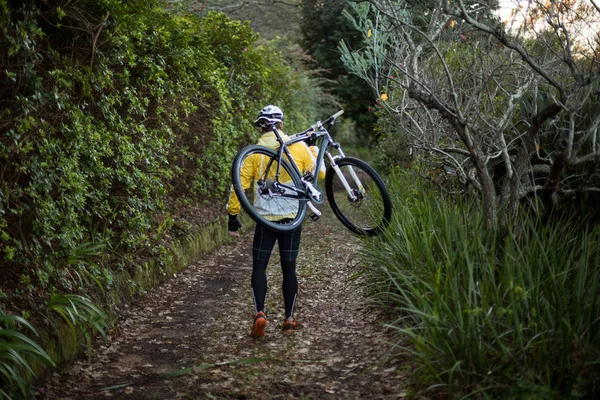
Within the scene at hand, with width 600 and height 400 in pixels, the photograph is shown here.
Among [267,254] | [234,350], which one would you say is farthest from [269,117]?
[234,350]

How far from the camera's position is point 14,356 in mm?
3758

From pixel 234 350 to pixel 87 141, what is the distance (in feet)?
7.30

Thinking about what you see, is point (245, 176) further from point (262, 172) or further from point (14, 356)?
point (14, 356)

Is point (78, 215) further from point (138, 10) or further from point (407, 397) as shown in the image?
point (407, 397)

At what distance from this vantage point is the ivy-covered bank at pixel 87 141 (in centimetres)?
438

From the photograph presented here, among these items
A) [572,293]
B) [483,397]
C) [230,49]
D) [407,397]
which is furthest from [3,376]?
[230,49]

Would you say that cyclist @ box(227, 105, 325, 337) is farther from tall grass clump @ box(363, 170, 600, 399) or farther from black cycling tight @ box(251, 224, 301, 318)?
tall grass clump @ box(363, 170, 600, 399)

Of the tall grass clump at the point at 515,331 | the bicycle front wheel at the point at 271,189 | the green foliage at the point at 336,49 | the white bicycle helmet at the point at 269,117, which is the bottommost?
the tall grass clump at the point at 515,331

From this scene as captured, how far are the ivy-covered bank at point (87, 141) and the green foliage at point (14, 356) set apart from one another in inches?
0.9

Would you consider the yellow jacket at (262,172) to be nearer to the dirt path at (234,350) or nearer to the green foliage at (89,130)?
the dirt path at (234,350)

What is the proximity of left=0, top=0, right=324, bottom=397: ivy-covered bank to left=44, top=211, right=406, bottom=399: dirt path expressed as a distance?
0.53 metres

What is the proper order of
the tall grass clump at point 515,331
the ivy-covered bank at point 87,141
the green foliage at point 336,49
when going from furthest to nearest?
the green foliage at point 336,49 < the ivy-covered bank at point 87,141 < the tall grass clump at point 515,331

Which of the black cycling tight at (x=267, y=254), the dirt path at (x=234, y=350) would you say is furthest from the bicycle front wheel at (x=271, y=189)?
the dirt path at (x=234, y=350)

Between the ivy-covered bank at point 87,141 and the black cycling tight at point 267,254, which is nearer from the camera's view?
the ivy-covered bank at point 87,141
